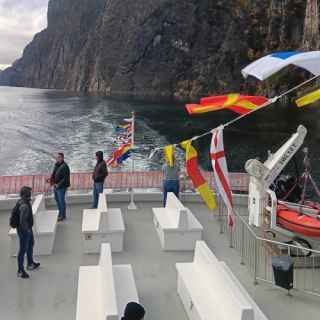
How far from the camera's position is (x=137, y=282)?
7.58 meters

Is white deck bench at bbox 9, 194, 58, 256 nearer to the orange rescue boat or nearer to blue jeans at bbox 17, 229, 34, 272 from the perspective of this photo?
blue jeans at bbox 17, 229, 34, 272

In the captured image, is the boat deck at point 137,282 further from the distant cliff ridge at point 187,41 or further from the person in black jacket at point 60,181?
the distant cliff ridge at point 187,41

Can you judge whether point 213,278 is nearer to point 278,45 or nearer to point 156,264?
point 156,264

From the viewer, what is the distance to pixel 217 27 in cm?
13500

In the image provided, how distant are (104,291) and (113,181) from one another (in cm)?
882

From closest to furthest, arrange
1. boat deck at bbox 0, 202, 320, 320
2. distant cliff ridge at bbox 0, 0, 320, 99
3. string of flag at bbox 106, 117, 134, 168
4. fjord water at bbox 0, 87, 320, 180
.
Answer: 1. boat deck at bbox 0, 202, 320, 320
2. string of flag at bbox 106, 117, 134, 168
3. fjord water at bbox 0, 87, 320, 180
4. distant cliff ridge at bbox 0, 0, 320, 99

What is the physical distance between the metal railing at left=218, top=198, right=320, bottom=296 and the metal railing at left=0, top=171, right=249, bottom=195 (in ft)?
14.8

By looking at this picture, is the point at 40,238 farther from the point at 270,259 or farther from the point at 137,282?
the point at 270,259

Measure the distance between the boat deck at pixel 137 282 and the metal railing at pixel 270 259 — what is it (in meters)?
0.17

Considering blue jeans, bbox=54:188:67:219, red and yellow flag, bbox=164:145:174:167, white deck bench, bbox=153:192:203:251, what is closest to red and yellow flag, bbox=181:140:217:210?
white deck bench, bbox=153:192:203:251

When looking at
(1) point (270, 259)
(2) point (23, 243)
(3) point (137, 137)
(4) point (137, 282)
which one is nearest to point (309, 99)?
(1) point (270, 259)

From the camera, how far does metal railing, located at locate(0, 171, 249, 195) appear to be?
44.3 feet

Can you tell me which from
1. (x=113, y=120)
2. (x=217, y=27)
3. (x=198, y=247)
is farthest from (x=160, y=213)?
(x=217, y=27)

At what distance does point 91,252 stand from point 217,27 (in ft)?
438
